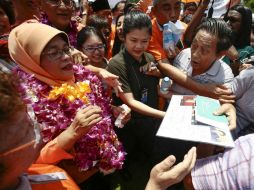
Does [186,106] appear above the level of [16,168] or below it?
below

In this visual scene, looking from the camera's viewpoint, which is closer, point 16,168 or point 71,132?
point 16,168

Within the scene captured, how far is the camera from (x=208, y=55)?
2.50 metres

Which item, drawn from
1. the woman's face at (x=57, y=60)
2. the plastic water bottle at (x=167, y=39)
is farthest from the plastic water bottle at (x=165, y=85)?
the woman's face at (x=57, y=60)

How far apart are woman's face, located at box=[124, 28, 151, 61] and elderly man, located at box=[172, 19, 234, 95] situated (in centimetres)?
44

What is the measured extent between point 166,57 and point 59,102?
55.2 inches

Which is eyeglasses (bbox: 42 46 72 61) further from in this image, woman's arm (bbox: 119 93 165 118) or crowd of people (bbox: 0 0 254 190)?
woman's arm (bbox: 119 93 165 118)

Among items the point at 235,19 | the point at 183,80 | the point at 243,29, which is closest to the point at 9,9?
the point at 183,80

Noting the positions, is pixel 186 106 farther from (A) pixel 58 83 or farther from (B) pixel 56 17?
(B) pixel 56 17

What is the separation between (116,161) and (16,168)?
102 cm

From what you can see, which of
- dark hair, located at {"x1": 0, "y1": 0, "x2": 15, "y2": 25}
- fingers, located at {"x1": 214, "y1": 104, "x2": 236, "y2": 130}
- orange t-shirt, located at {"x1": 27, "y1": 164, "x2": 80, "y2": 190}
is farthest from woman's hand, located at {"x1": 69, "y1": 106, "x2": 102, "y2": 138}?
dark hair, located at {"x1": 0, "y1": 0, "x2": 15, "y2": 25}

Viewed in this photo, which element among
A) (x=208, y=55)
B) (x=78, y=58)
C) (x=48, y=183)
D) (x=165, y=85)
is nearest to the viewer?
(x=48, y=183)

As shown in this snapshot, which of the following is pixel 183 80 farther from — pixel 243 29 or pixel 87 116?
pixel 243 29

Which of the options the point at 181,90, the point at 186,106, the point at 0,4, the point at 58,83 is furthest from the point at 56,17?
the point at 186,106

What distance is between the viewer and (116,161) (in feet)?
6.59
